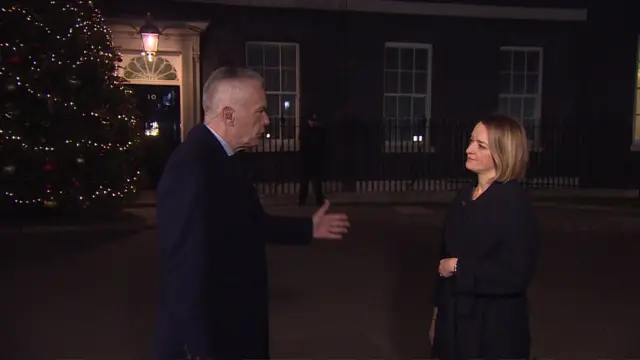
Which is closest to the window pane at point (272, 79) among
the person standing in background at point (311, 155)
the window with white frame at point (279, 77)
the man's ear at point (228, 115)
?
the window with white frame at point (279, 77)

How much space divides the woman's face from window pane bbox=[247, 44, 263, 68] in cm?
1278

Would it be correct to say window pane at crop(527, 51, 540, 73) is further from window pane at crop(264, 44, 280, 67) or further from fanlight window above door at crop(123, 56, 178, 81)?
fanlight window above door at crop(123, 56, 178, 81)

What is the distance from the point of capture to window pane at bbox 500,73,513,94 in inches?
652

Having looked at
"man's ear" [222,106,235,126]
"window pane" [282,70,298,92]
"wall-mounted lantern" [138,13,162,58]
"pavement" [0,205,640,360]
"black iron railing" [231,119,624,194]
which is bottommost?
"pavement" [0,205,640,360]

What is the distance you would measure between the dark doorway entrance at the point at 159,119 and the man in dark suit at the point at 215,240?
12.1 m

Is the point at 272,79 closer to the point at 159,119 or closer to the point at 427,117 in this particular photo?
the point at 159,119

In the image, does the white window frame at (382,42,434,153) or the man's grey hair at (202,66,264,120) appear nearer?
the man's grey hair at (202,66,264,120)

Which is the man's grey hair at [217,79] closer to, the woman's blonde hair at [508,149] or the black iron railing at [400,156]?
the woman's blonde hair at [508,149]

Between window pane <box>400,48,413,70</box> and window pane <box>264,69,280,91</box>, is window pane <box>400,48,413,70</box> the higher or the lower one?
the higher one

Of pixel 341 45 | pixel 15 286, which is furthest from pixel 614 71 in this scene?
pixel 15 286

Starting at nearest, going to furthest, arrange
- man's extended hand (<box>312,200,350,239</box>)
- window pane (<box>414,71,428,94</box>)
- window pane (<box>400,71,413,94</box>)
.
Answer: man's extended hand (<box>312,200,350,239</box>) < window pane (<box>400,71,413,94</box>) < window pane (<box>414,71,428,94</box>)

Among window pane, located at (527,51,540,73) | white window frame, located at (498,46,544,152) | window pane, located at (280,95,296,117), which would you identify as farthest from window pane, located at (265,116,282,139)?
window pane, located at (527,51,540,73)

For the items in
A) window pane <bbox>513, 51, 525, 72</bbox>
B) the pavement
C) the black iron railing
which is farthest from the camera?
window pane <bbox>513, 51, 525, 72</bbox>

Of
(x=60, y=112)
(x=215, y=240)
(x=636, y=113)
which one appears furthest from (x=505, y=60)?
(x=215, y=240)
